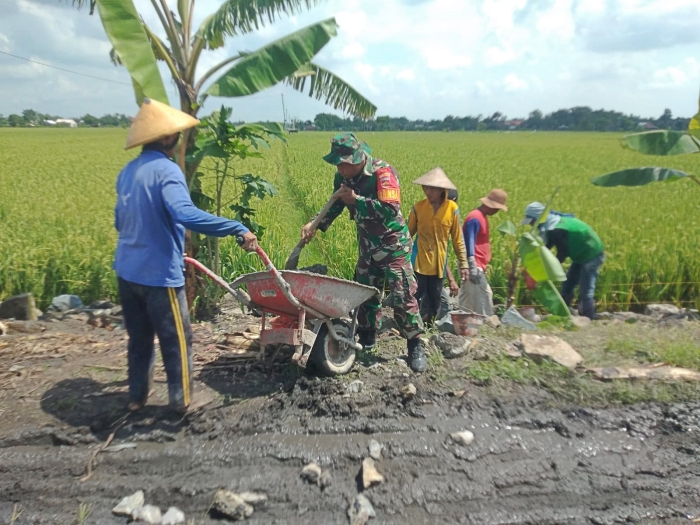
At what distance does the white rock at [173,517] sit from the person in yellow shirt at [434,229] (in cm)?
288

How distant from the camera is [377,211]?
12.8 ft

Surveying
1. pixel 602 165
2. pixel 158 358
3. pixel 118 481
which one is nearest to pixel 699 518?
pixel 118 481

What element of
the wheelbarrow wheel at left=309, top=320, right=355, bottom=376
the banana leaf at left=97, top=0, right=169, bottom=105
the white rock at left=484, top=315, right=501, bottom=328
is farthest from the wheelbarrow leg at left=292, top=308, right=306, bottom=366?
the white rock at left=484, top=315, right=501, bottom=328

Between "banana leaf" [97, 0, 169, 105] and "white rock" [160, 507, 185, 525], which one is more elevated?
"banana leaf" [97, 0, 169, 105]

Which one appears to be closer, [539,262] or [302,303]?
[302,303]

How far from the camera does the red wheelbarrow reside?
11.6ft

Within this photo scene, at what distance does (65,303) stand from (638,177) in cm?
548

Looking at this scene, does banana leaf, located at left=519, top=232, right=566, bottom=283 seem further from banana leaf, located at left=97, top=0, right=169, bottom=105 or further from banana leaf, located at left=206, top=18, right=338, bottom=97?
banana leaf, located at left=97, top=0, right=169, bottom=105

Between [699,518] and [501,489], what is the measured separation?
1011 millimetres

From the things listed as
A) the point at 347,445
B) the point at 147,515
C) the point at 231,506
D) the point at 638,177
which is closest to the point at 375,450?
the point at 347,445

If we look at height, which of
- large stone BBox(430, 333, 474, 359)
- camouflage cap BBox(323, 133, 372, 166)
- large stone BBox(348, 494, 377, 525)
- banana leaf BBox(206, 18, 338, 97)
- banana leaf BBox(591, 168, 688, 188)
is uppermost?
banana leaf BBox(206, 18, 338, 97)

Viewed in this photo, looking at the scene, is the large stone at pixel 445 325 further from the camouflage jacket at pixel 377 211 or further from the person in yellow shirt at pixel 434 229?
the camouflage jacket at pixel 377 211

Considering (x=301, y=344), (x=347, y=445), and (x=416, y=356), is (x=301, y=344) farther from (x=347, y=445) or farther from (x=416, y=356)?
(x=416, y=356)

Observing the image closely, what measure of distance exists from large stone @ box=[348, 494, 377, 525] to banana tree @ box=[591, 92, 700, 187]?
9.88ft
